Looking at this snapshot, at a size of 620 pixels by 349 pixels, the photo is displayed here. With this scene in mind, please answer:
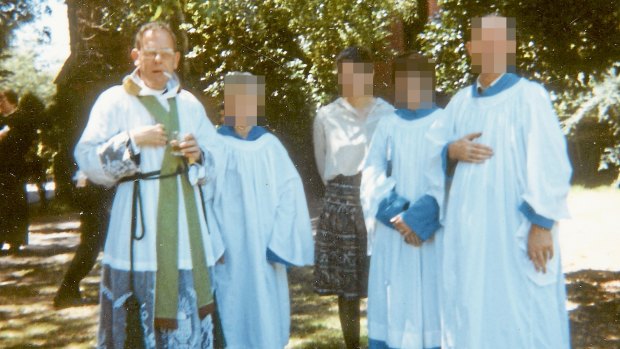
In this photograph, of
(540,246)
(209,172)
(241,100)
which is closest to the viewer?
(540,246)

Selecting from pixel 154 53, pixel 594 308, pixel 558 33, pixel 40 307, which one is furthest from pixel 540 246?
pixel 40 307

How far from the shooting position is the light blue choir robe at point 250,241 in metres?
4.50

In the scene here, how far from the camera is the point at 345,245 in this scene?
4.96 meters

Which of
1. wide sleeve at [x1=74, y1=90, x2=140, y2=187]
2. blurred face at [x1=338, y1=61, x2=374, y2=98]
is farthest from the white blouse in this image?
wide sleeve at [x1=74, y1=90, x2=140, y2=187]

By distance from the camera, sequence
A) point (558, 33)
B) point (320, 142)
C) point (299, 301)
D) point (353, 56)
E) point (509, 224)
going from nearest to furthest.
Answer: point (509, 224) → point (353, 56) → point (320, 142) → point (558, 33) → point (299, 301)

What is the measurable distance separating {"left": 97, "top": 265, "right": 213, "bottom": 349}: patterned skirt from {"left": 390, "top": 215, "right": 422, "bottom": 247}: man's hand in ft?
3.95

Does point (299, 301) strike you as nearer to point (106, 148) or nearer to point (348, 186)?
point (348, 186)

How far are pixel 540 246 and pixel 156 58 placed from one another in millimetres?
2138

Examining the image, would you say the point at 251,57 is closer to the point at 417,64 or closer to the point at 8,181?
the point at 8,181

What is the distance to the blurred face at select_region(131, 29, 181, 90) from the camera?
3.73 m

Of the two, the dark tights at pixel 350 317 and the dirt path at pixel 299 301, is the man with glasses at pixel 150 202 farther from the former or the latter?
the dirt path at pixel 299 301

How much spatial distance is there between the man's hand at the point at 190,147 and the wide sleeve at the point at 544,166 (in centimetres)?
166

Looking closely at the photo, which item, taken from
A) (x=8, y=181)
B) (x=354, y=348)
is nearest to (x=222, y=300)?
(x=354, y=348)

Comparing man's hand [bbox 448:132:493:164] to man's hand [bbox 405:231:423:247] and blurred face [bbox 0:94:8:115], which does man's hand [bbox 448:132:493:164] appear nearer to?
man's hand [bbox 405:231:423:247]
